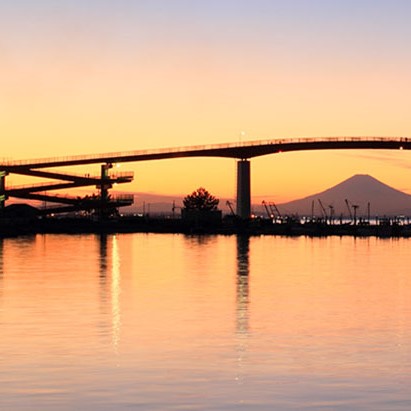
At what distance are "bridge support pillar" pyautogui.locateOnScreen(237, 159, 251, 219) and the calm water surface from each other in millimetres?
105807

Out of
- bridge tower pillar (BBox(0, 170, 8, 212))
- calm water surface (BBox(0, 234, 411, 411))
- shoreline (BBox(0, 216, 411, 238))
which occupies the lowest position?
calm water surface (BBox(0, 234, 411, 411))

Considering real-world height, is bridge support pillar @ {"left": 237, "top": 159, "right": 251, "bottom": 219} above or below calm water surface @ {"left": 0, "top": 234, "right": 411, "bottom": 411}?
above

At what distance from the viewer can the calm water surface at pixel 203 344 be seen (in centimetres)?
1767

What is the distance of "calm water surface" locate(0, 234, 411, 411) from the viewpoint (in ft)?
58.0

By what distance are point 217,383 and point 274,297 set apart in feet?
67.1

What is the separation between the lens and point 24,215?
163625 mm

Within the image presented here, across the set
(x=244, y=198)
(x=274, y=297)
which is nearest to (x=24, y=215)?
(x=244, y=198)

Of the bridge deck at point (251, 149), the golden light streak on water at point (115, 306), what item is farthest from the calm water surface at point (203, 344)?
the bridge deck at point (251, 149)

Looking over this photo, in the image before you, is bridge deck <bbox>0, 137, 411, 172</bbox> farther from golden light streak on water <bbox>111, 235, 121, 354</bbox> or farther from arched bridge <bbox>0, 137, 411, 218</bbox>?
golden light streak on water <bbox>111, 235, 121, 354</bbox>

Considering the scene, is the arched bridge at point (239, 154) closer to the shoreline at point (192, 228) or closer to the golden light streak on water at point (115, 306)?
the shoreline at point (192, 228)

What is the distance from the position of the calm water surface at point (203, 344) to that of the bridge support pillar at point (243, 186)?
10581cm

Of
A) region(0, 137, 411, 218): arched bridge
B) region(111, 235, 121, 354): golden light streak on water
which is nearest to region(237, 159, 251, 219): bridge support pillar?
region(0, 137, 411, 218): arched bridge

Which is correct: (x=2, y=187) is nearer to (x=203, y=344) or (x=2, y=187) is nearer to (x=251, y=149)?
(x=251, y=149)

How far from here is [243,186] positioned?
15612cm
